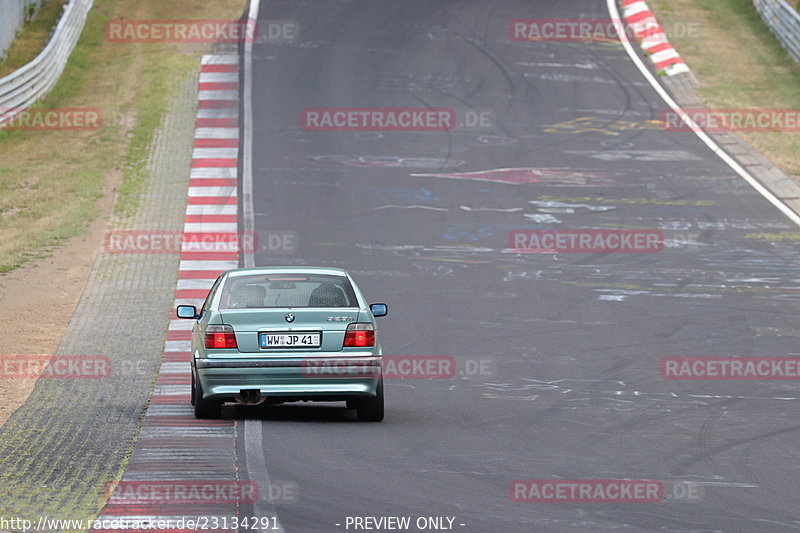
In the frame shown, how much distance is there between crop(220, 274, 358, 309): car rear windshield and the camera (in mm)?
11984

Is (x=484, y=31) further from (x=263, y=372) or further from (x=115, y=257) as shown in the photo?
(x=263, y=372)

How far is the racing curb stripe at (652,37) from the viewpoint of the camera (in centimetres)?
3303

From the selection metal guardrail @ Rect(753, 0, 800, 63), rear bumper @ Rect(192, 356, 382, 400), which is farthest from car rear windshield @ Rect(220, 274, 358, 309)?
metal guardrail @ Rect(753, 0, 800, 63)

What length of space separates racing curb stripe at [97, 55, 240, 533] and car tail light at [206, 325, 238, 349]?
702 millimetres

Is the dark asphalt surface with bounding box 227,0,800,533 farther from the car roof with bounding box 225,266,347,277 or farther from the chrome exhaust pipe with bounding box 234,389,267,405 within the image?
the car roof with bounding box 225,266,347,277

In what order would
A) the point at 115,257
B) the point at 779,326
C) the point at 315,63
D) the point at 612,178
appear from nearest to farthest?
the point at 779,326 → the point at 115,257 → the point at 612,178 → the point at 315,63

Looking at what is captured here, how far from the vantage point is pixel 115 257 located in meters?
21.0

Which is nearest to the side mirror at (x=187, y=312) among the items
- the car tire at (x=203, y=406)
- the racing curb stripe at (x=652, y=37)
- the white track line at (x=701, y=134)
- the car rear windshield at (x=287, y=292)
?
the car rear windshield at (x=287, y=292)

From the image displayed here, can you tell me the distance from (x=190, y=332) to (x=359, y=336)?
5.77 m

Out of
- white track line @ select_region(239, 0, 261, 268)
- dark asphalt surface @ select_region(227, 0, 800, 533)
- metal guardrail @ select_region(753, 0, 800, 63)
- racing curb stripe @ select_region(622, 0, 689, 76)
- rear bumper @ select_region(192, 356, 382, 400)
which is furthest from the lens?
metal guardrail @ select_region(753, 0, 800, 63)

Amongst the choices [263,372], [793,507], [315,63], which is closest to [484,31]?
[315,63]

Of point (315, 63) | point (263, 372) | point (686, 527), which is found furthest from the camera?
point (315, 63)

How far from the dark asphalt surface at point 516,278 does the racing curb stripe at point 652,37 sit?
3.44 feet

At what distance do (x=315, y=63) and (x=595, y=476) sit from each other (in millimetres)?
23337
